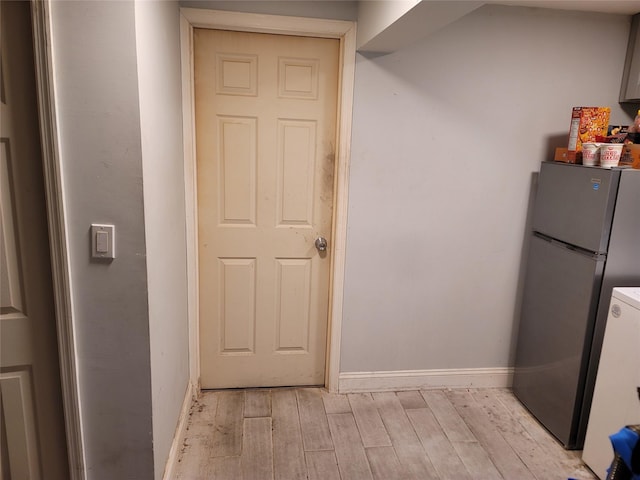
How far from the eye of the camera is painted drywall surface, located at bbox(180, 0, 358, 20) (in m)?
2.24

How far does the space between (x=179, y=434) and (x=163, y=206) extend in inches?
45.0

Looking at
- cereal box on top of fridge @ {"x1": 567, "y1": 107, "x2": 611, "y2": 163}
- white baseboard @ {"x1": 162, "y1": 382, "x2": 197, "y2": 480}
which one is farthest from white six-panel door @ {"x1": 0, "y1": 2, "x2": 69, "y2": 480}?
cereal box on top of fridge @ {"x1": 567, "y1": 107, "x2": 611, "y2": 163}

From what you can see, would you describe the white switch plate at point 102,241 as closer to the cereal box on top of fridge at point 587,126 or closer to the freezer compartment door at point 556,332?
the freezer compartment door at point 556,332

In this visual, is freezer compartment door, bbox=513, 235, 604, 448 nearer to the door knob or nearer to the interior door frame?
the interior door frame

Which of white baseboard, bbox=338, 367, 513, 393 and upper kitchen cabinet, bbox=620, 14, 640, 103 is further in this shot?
white baseboard, bbox=338, 367, 513, 393

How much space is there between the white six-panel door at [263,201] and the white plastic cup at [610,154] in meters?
1.33

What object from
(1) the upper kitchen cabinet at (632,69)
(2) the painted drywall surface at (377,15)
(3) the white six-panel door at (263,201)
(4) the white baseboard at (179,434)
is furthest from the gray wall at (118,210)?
(1) the upper kitchen cabinet at (632,69)

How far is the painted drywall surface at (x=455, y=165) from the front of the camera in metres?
2.46

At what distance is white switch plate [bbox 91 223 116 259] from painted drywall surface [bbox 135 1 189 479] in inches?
4.6

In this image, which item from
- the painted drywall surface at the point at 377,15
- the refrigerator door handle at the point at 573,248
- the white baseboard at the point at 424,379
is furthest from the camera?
the white baseboard at the point at 424,379

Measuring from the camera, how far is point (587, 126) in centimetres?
233

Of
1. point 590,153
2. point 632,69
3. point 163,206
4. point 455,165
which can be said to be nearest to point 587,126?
point 590,153

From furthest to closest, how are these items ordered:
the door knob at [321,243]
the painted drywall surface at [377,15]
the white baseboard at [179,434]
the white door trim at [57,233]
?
the door knob at [321,243] < the white baseboard at [179,434] < the painted drywall surface at [377,15] < the white door trim at [57,233]

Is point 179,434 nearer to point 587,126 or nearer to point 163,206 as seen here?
point 163,206
